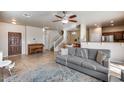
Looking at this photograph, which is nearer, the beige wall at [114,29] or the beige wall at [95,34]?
the beige wall at [114,29]

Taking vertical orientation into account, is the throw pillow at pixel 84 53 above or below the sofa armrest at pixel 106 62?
above

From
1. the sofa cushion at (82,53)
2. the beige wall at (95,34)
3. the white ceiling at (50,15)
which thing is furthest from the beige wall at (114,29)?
the sofa cushion at (82,53)

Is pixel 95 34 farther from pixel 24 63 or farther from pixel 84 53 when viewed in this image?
pixel 24 63

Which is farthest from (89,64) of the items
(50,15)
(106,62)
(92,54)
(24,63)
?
(24,63)

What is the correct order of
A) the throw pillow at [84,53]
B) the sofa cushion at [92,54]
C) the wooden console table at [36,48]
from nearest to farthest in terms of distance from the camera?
the sofa cushion at [92,54]
the throw pillow at [84,53]
the wooden console table at [36,48]

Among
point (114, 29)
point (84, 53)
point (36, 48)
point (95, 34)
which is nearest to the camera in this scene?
point (84, 53)

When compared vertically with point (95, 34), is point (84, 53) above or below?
below

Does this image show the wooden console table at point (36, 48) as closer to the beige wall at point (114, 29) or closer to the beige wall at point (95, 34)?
the beige wall at point (95, 34)

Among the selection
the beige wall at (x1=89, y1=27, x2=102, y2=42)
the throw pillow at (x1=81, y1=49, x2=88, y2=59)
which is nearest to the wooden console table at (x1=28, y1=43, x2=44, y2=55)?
the throw pillow at (x1=81, y1=49, x2=88, y2=59)

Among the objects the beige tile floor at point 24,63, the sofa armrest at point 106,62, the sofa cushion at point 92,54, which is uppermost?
the sofa cushion at point 92,54

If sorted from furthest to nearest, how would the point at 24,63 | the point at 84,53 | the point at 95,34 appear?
the point at 95,34 < the point at 24,63 < the point at 84,53

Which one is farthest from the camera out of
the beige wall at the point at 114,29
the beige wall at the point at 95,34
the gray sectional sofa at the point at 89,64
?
the beige wall at the point at 95,34

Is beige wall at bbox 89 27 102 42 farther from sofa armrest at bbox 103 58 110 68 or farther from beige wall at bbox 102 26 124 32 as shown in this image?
sofa armrest at bbox 103 58 110 68
